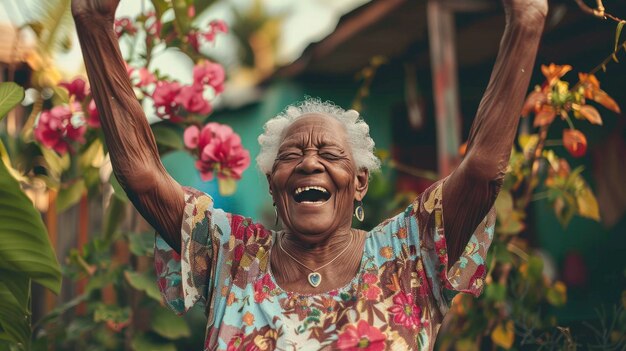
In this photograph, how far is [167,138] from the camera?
3574mm

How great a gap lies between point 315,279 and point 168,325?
4.71ft

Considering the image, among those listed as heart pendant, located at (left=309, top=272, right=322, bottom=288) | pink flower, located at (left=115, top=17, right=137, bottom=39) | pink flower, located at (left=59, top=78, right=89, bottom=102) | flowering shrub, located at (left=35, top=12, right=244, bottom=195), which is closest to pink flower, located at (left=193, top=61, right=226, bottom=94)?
flowering shrub, located at (left=35, top=12, right=244, bottom=195)

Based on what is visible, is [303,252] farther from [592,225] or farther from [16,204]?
[592,225]

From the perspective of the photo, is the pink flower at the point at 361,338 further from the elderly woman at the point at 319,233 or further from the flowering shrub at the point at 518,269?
the flowering shrub at the point at 518,269

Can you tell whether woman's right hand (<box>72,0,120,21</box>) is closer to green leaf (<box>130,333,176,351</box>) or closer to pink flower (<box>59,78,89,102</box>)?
pink flower (<box>59,78,89,102</box>)

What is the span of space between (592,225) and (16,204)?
545 cm

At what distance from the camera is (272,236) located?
2574 mm

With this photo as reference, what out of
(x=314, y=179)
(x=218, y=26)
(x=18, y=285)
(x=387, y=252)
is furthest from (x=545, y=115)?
(x=18, y=285)

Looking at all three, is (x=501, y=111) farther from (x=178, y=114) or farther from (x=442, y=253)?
(x=178, y=114)

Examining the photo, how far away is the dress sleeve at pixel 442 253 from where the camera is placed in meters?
2.28

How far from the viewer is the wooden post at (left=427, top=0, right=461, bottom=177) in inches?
193

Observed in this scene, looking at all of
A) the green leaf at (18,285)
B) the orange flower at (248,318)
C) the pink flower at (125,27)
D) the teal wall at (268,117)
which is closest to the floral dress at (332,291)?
the orange flower at (248,318)

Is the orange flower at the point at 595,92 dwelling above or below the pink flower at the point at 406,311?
above

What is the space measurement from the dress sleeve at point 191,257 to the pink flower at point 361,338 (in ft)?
1.52
